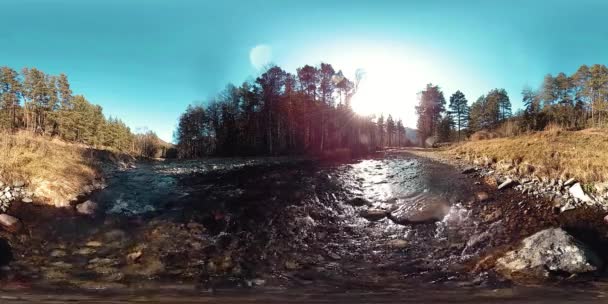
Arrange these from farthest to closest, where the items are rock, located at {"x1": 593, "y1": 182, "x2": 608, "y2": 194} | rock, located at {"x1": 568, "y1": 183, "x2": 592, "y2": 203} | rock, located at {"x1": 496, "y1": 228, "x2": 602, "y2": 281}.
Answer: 1. rock, located at {"x1": 593, "y1": 182, "x2": 608, "y2": 194}
2. rock, located at {"x1": 568, "y1": 183, "x2": 592, "y2": 203}
3. rock, located at {"x1": 496, "y1": 228, "x2": 602, "y2": 281}

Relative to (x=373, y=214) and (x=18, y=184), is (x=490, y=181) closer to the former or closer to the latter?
(x=373, y=214)

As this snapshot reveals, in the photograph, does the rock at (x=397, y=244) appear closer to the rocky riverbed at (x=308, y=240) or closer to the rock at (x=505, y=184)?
the rocky riverbed at (x=308, y=240)

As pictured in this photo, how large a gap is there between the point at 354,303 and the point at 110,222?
835 cm

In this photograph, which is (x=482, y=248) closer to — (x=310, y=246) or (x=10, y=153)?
(x=310, y=246)

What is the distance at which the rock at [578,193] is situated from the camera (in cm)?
1047

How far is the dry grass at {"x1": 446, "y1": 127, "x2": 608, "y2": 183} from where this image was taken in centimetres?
1167

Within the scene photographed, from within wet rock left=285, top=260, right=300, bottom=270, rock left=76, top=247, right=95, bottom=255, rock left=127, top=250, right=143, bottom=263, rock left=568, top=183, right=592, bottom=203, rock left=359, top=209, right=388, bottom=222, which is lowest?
wet rock left=285, top=260, right=300, bottom=270

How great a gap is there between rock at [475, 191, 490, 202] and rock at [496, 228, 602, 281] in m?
4.11

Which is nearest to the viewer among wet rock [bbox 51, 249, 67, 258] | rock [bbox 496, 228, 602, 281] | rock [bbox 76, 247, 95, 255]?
rock [bbox 496, 228, 602, 281]

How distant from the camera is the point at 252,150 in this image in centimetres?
5291

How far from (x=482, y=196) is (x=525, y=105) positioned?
69.5 meters

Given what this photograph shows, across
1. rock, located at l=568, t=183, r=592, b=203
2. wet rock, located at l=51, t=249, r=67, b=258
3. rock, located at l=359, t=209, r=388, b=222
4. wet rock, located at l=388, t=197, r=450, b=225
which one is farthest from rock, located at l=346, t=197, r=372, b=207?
wet rock, located at l=51, t=249, r=67, b=258

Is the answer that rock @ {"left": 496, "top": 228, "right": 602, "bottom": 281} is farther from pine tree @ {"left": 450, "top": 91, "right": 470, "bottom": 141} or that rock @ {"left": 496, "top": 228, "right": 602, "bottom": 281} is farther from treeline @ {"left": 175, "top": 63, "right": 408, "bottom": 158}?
pine tree @ {"left": 450, "top": 91, "right": 470, "bottom": 141}

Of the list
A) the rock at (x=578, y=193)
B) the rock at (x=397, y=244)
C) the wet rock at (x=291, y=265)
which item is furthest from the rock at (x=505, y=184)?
the wet rock at (x=291, y=265)
